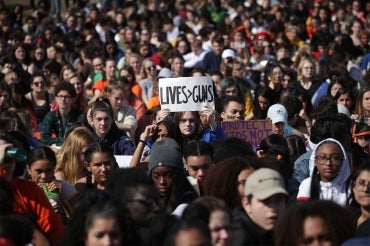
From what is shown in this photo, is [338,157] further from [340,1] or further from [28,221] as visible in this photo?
[340,1]

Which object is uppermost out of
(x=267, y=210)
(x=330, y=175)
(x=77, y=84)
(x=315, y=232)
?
(x=77, y=84)

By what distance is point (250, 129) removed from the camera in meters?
13.1

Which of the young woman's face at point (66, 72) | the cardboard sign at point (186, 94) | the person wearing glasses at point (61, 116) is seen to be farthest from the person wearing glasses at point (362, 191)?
the young woman's face at point (66, 72)

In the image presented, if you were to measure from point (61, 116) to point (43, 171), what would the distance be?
16.1 ft

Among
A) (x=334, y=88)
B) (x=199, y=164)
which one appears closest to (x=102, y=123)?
(x=199, y=164)

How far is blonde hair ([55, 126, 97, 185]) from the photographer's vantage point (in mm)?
11320

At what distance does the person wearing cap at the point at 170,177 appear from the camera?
31.0 ft

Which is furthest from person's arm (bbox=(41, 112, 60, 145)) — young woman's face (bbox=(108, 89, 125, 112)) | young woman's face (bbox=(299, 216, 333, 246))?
young woman's face (bbox=(299, 216, 333, 246))

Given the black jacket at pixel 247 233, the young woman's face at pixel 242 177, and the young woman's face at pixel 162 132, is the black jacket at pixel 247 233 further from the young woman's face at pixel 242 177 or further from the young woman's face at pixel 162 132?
the young woman's face at pixel 162 132

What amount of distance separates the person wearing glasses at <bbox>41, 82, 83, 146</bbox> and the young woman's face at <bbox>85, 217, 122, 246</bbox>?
24.3ft

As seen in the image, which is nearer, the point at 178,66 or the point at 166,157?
the point at 166,157

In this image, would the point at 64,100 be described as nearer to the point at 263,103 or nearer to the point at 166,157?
the point at 263,103

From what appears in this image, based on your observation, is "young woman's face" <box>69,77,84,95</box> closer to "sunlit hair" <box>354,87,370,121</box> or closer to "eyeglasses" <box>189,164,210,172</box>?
"sunlit hair" <box>354,87,370,121</box>

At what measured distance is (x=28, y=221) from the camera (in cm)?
807
